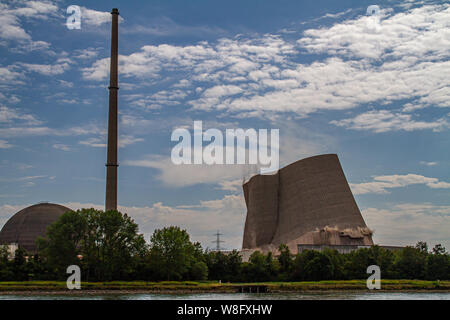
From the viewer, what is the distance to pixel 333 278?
77.7 meters

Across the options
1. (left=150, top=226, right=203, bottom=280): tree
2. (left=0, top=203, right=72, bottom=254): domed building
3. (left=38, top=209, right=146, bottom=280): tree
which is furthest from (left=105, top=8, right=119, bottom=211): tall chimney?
(left=0, top=203, right=72, bottom=254): domed building

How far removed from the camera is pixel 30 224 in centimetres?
11144

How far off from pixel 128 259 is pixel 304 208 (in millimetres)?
52391

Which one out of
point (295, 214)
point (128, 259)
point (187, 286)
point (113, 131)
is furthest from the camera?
point (295, 214)

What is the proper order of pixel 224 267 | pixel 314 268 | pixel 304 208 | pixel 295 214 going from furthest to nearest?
1. pixel 295 214
2. pixel 304 208
3. pixel 224 267
4. pixel 314 268

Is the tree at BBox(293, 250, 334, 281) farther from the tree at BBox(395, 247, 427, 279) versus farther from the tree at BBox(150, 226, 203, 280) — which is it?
the tree at BBox(150, 226, 203, 280)

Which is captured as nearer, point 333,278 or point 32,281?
point 32,281

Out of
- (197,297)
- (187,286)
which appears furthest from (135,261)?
(197,297)

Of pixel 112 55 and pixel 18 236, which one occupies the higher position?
pixel 112 55

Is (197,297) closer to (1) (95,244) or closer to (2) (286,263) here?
(1) (95,244)
